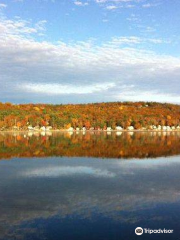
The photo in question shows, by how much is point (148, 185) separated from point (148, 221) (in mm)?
6629

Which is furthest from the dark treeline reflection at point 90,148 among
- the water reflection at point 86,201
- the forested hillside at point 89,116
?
the forested hillside at point 89,116

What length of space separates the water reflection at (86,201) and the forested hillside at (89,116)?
101306mm

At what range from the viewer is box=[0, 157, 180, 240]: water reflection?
11.2m

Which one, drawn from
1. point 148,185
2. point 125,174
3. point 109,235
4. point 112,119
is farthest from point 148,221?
point 112,119

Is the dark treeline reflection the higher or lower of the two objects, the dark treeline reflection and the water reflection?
the higher

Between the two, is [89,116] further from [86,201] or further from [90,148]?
[86,201]

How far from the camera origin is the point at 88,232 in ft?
35.8

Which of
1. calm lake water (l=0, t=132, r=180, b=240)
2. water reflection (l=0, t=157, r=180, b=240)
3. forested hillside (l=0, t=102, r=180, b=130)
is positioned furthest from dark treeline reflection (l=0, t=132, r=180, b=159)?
forested hillside (l=0, t=102, r=180, b=130)

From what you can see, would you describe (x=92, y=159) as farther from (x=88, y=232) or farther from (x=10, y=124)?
(x=10, y=124)

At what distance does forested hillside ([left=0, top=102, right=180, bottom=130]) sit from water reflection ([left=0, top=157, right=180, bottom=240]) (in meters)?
101

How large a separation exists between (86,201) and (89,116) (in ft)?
426

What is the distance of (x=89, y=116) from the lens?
144 meters

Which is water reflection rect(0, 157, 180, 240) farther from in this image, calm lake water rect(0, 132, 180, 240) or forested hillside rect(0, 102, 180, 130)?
forested hillside rect(0, 102, 180, 130)

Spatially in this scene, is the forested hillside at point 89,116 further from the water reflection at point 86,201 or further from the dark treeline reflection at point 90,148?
the water reflection at point 86,201
